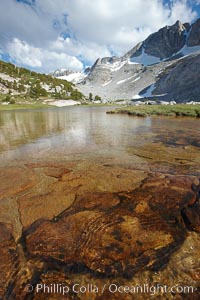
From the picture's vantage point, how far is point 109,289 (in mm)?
2500

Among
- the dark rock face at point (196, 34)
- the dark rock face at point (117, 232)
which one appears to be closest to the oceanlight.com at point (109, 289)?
the dark rock face at point (117, 232)

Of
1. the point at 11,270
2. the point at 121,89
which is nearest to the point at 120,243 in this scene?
the point at 11,270

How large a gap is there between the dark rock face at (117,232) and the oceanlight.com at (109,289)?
0.61ft

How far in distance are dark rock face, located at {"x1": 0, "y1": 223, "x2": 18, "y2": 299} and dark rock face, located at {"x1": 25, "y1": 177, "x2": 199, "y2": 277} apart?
26 cm

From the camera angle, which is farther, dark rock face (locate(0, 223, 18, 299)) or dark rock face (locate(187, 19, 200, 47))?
dark rock face (locate(187, 19, 200, 47))

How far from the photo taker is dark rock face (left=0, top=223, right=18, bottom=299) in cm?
255

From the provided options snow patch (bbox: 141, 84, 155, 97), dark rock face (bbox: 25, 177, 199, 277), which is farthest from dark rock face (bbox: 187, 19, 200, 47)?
dark rock face (bbox: 25, 177, 199, 277)

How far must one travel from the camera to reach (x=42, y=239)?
10.7ft

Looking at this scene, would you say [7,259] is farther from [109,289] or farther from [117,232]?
[117,232]

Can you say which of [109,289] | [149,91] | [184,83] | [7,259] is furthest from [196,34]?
[7,259]

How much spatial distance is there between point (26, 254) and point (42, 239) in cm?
36

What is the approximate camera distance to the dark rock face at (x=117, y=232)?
2879 millimetres

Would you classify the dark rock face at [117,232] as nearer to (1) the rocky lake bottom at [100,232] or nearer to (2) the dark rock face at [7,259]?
(1) the rocky lake bottom at [100,232]

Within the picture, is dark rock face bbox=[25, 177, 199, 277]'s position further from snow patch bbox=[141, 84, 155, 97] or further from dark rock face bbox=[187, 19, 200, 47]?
dark rock face bbox=[187, 19, 200, 47]
